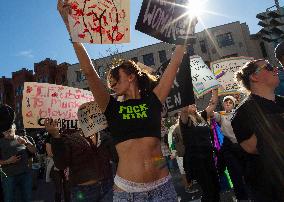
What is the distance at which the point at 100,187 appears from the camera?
178 inches

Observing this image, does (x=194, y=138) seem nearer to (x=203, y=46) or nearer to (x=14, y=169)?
(x=14, y=169)

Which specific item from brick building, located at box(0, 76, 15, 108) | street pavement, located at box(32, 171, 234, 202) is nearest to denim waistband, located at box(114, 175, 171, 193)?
street pavement, located at box(32, 171, 234, 202)

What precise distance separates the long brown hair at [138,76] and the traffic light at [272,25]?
6381 mm

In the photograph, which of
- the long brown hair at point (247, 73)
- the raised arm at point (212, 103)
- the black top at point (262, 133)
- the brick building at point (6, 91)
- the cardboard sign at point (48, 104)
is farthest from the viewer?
the brick building at point (6, 91)

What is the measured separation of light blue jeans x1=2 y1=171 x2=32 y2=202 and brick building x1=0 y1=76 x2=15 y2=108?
47543mm

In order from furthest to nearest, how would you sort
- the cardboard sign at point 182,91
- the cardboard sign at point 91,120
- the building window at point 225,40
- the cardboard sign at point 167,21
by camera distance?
the building window at point 225,40
the cardboard sign at point 91,120
the cardboard sign at point 182,91
the cardboard sign at point 167,21

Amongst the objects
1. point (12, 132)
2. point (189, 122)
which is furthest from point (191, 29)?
point (12, 132)

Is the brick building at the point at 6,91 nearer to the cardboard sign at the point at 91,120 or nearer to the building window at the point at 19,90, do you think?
the building window at the point at 19,90

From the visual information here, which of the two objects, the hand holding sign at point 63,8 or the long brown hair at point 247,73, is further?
the long brown hair at point 247,73

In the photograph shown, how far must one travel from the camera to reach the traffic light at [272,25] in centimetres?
862

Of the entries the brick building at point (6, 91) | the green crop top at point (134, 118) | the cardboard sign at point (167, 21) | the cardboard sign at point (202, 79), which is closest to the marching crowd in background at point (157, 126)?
the green crop top at point (134, 118)

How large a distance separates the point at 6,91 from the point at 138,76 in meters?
53.1

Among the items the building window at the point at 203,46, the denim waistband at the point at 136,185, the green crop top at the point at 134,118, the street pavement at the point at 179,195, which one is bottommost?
the street pavement at the point at 179,195

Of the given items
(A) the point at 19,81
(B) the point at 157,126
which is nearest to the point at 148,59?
(A) the point at 19,81
